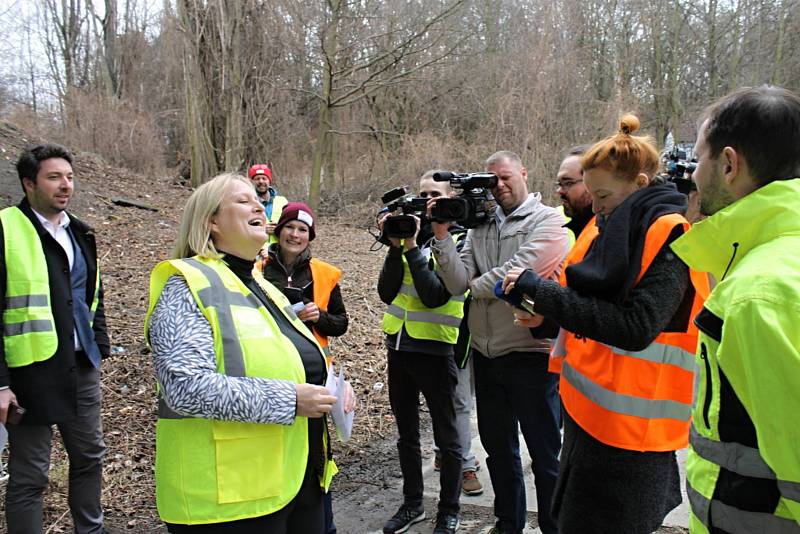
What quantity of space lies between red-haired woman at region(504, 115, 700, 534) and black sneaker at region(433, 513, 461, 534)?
1365 millimetres

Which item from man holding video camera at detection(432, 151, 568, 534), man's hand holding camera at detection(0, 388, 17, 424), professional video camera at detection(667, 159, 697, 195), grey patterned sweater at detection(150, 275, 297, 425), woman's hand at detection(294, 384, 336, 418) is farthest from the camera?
man holding video camera at detection(432, 151, 568, 534)

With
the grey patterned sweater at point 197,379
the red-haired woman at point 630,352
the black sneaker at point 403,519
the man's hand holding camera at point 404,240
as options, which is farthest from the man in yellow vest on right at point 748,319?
the black sneaker at point 403,519

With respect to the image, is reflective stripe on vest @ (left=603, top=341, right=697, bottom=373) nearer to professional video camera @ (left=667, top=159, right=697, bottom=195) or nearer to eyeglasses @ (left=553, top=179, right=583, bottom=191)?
professional video camera @ (left=667, top=159, right=697, bottom=195)

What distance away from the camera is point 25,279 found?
319cm

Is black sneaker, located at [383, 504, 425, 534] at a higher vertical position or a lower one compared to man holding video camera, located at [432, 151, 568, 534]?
lower

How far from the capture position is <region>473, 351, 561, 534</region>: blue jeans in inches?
127

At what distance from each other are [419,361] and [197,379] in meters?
2.01

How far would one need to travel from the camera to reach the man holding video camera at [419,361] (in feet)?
12.0

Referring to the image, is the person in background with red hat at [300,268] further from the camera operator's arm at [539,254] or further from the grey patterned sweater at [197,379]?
the grey patterned sweater at [197,379]

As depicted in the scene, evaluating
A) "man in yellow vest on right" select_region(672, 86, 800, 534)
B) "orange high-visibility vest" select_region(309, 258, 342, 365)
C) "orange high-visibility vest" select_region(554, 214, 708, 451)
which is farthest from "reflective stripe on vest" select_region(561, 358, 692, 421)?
"orange high-visibility vest" select_region(309, 258, 342, 365)

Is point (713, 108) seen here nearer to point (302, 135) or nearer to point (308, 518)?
point (308, 518)

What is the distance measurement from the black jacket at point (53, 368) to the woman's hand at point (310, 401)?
1867 millimetres

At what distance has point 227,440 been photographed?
2.00m

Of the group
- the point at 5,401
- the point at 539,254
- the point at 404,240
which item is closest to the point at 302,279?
the point at 404,240
